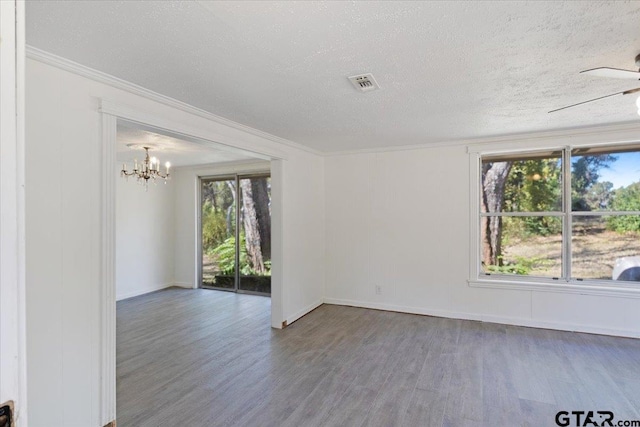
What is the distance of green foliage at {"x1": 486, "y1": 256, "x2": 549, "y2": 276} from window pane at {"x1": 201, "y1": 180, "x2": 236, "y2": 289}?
455 centimetres

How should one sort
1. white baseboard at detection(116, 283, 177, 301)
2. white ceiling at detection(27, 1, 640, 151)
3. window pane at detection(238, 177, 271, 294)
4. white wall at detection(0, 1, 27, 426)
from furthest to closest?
1. window pane at detection(238, 177, 271, 294)
2. white baseboard at detection(116, 283, 177, 301)
3. white ceiling at detection(27, 1, 640, 151)
4. white wall at detection(0, 1, 27, 426)

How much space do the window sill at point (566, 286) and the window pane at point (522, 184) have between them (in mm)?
955

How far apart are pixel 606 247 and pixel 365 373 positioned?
347 centimetres

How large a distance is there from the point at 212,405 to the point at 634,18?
141 inches

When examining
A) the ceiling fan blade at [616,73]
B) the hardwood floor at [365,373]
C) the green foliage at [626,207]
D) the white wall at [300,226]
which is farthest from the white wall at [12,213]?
the green foliage at [626,207]


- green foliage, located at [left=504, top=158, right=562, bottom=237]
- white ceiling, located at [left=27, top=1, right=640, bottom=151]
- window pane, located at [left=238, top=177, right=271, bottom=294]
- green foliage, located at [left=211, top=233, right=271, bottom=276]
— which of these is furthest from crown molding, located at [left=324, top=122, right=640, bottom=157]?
green foliage, located at [left=211, top=233, right=271, bottom=276]

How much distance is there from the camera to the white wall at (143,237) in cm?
573

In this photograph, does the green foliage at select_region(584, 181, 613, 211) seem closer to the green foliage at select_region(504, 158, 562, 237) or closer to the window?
the window

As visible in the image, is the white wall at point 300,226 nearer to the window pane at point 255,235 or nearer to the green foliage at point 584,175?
the window pane at point 255,235

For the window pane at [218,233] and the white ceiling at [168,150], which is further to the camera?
the window pane at [218,233]

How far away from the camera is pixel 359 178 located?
5.05 meters

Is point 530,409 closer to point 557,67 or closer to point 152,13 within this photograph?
point 557,67

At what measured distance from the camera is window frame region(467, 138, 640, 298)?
3.88 metres

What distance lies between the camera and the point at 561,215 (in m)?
4.14
